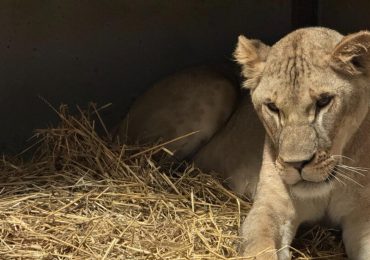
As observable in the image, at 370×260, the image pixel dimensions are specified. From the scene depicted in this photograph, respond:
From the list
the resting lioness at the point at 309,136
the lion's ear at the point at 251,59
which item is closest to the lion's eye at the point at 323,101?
the resting lioness at the point at 309,136

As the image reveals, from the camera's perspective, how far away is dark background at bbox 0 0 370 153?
4.54 meters

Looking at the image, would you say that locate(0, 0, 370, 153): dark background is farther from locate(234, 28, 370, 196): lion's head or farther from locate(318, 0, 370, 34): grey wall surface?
locate(234, 28, 370, 196): lion's head

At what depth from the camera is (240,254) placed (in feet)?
10.2

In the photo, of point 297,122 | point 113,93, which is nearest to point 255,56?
point 297,122

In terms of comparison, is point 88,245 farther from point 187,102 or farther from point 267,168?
point 187,102

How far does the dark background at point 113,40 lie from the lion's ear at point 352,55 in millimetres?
1518

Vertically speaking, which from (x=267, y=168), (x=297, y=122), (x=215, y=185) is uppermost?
(x=297, y=122)

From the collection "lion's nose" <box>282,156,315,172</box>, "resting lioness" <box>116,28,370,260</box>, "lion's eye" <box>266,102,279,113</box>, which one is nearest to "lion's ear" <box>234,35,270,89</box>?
"resting lioness" <box>116,28,370,260</box>

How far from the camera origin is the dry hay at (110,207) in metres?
3.18

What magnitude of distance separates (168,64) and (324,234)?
1.87 meters

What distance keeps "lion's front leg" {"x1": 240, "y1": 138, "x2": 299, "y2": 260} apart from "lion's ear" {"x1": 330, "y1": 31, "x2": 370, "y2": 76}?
594 mm

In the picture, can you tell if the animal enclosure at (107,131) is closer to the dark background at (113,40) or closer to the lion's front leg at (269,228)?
the dark background at (113,40)

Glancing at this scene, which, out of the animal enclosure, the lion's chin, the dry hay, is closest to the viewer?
the lion's chin

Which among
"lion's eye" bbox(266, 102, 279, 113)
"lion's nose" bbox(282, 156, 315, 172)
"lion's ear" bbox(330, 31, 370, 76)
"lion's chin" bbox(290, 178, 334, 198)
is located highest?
"lion's ear" bbox(330, 31, 370, 76)
